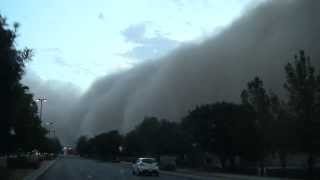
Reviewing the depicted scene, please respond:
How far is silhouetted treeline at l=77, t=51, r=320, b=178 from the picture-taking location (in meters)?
54.9

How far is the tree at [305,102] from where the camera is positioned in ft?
174

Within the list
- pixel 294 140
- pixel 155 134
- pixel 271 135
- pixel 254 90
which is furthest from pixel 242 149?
pixel 155 134

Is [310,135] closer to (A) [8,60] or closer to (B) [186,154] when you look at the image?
(A) [8,60]

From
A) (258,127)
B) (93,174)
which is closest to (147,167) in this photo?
(93,174)

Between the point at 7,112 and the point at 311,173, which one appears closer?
the point at 7,112

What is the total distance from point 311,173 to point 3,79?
3679 cm

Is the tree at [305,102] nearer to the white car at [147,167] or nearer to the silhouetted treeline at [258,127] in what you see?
the silhouetted treeline at [258,127]

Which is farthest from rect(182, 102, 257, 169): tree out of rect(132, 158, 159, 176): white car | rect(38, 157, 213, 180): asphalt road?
rect(132, 158, 159, 176): white car

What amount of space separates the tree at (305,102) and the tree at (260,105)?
35.9 feet

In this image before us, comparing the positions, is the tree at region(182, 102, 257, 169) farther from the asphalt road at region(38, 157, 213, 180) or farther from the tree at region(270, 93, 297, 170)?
the tree at region(270, 93, 297, 170)

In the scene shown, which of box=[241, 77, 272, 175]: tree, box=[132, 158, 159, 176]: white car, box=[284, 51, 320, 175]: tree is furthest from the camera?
box=[241, 77, 272, 175]: tree

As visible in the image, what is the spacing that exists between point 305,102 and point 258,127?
17.6 meters

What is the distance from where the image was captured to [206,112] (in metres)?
83.6

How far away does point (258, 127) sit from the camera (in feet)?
239
